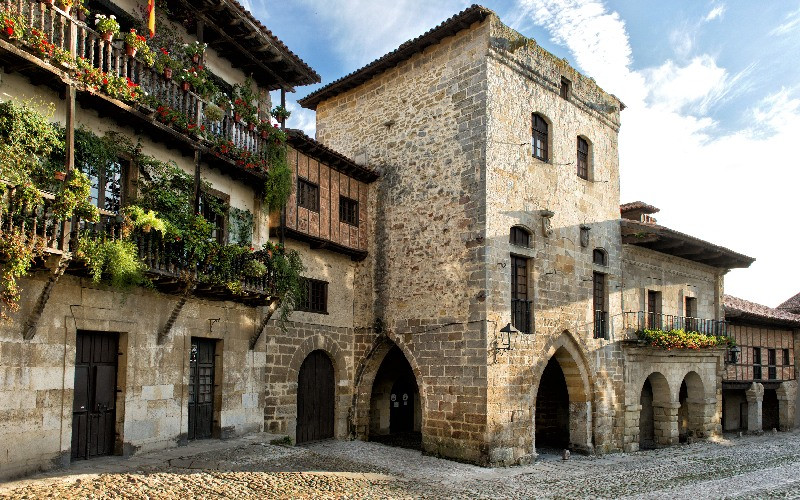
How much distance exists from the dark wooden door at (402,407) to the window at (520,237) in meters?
6.65

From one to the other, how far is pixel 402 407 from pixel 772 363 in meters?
17.7

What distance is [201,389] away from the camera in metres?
13.0

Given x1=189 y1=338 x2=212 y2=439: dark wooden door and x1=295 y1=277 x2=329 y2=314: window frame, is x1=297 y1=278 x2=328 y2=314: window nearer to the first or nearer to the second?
x1=295 y1=277 x2=329 y2=314: window frame

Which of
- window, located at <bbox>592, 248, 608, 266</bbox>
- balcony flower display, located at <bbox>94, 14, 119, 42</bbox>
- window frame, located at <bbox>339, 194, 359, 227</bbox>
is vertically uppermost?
balcony flower display, located at <bbox>94, 14, 119, 42</bbox>

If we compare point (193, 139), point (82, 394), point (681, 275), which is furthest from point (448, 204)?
point (681, 275)

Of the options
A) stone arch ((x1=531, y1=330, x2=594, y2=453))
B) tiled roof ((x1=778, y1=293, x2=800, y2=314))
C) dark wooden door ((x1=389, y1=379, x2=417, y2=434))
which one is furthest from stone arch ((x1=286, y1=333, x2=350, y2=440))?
tiled roof ((x1=778, y1=293, x2=800, y2=314))

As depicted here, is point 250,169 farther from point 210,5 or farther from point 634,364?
point 634,364

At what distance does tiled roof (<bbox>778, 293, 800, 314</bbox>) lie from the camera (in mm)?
30641

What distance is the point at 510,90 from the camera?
Result: 16734mm

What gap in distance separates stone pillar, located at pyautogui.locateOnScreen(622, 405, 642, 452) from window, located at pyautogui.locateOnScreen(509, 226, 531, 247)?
21.7ft

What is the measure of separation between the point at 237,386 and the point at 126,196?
4.78 m

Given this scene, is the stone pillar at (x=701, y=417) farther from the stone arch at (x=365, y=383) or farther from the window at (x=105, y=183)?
the window at (x=105, y=183)

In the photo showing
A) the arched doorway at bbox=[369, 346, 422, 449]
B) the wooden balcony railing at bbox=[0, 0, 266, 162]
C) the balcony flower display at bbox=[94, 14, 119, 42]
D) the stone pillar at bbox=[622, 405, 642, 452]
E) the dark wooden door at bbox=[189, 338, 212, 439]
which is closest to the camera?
the wooden balcony railing at bbox=[0, 0, 266, 162]

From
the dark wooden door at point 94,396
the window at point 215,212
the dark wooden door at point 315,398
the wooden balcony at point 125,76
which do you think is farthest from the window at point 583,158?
the dark wooden door at point 94,396
